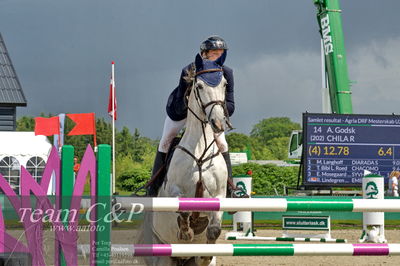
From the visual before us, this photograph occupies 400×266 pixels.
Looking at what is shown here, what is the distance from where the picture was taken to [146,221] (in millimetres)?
6062

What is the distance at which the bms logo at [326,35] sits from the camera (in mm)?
32625

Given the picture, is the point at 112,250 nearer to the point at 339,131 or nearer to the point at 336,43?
the point at 339,131

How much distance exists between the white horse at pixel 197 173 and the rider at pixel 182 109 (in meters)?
0.12

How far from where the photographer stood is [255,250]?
442cm

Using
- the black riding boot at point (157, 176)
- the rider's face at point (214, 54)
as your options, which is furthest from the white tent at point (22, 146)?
the rider's face at point (214, 54)

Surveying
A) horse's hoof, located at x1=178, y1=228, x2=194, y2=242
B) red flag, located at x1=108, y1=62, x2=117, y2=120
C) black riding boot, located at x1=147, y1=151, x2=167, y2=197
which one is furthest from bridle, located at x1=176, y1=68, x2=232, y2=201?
red flag, located at x1=108, y1=62, x2=117, y2=120

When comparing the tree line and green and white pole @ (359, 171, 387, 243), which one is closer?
A: green and white pole @ (359, 171, 387, 243)

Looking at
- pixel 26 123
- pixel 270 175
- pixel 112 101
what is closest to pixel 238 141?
pixel 26 123

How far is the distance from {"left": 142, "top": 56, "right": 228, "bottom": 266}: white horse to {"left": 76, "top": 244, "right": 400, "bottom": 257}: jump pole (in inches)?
32.7

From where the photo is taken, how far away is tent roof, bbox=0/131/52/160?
81.6ft

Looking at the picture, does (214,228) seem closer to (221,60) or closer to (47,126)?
(221,60)

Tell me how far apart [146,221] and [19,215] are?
1722 mm

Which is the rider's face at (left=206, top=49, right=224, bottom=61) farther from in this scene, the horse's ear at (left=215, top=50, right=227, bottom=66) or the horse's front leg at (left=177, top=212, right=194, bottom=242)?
the horse's front leg at (left=177, top=212, right=194, bottom=242)

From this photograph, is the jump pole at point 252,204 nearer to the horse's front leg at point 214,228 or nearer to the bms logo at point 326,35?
the horse's front leg at point 214,228
